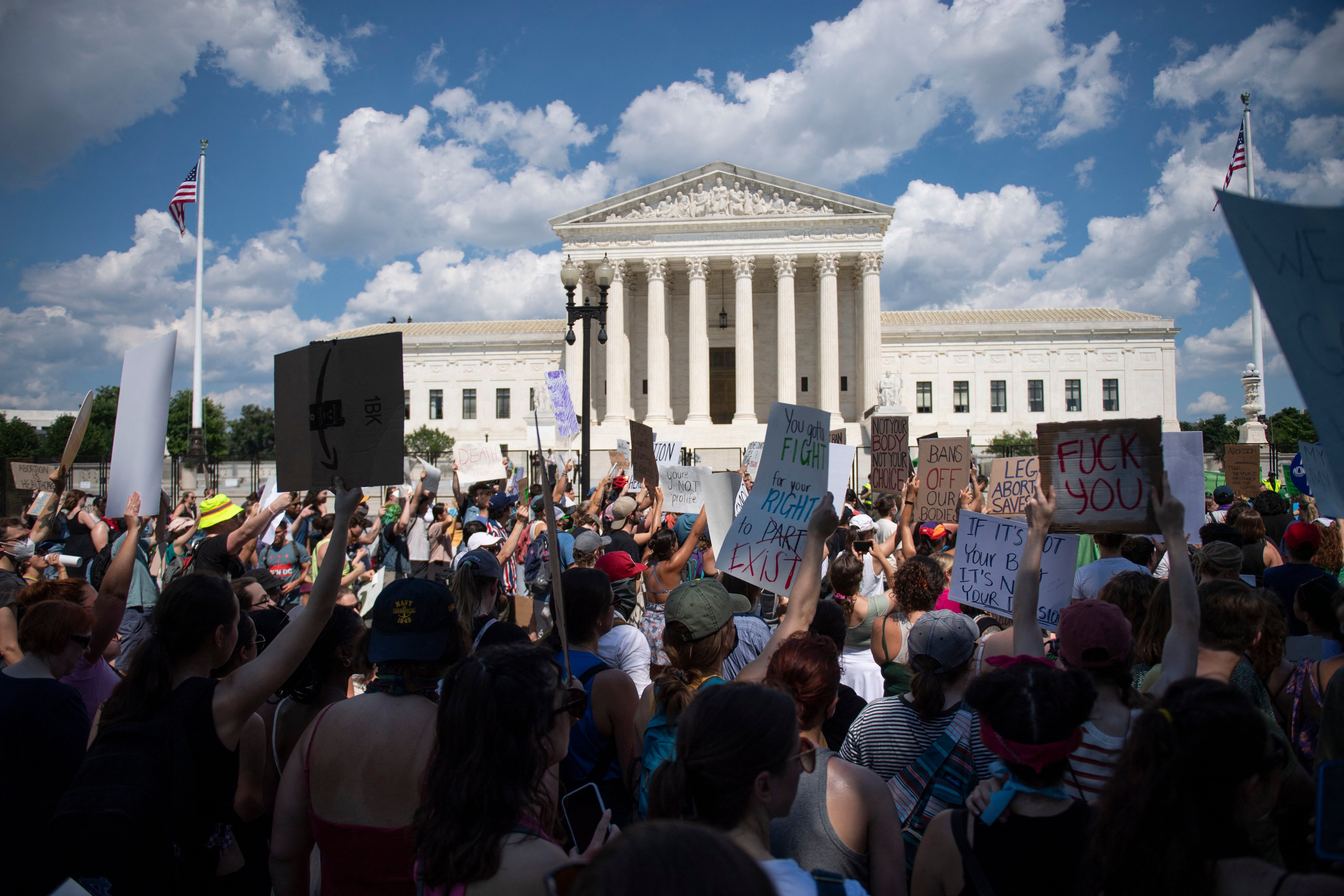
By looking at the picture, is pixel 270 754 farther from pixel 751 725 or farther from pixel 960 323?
pixel 960 323

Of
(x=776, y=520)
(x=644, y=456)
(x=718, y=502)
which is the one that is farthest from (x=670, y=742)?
(x=644, y=456)

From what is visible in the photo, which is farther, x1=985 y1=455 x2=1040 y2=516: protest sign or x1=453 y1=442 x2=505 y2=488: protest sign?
x1=453 y1=442 x2=505 y2=488: protest sign

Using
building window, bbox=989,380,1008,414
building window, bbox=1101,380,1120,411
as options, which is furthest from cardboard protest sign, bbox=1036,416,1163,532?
building window, bbox=1101,380,1120,411

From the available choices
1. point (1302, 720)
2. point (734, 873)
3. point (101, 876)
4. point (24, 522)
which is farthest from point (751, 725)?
point (24, 522)

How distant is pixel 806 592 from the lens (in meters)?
3.13

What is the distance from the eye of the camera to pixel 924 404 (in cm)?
5222

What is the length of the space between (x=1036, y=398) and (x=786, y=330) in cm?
1859

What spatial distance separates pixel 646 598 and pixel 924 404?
4901 cm

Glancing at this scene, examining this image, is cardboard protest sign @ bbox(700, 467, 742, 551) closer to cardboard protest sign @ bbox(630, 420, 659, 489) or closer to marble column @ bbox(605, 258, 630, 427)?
cardboard protest sign @ bbox(630, 420, 659, 489)

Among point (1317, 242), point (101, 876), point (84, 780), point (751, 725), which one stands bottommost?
point (101, 876)

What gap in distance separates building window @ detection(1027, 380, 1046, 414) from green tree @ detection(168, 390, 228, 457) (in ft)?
196

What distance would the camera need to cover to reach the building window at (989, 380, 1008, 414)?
5216 cm

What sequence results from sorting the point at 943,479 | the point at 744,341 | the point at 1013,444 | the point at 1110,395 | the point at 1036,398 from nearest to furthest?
1. the point at 943,479
2. the point at 1013,444
3. the point at 744,341
4. the point at 1110,395
5. the point at 1036,398

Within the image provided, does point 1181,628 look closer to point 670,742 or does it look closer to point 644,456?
point 670,742
